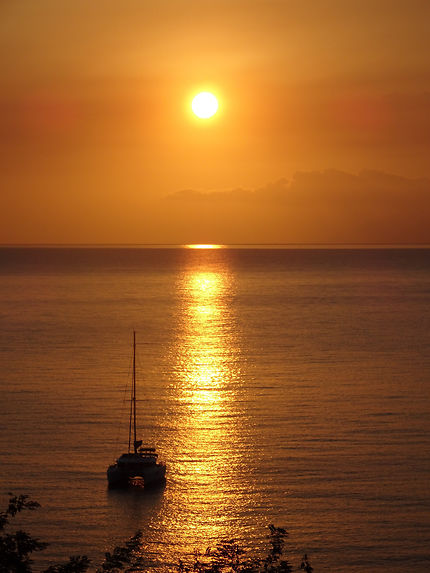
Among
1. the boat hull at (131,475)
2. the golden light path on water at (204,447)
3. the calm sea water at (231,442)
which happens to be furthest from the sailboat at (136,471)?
the golden light path on water at (204,447)

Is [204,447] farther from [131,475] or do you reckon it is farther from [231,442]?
[131,475]

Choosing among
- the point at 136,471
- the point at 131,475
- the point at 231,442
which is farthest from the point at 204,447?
the point at 131,475

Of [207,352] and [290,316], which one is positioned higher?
[290,316]

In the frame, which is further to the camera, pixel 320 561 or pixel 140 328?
pixel 140 328

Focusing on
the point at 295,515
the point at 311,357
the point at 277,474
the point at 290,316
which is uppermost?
the point at 290,316

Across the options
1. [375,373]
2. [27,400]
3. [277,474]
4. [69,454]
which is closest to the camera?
[277,474]

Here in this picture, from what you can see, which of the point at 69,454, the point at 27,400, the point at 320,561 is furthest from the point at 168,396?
the point at 320,561

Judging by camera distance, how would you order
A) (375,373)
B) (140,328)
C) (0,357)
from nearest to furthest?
(375,373)
(0,357)
(140,328)

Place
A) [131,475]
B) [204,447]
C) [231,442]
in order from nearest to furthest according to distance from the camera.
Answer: [131,475] → [204,447] → [231,442]

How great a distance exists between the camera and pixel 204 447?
57906 millimetres

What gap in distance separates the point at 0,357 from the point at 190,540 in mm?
62048

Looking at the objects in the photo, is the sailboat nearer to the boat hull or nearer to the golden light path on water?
the boat hull

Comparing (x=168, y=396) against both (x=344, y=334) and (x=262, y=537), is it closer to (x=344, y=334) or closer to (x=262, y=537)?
(x=262, y=537)

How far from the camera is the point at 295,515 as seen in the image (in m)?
45.4
